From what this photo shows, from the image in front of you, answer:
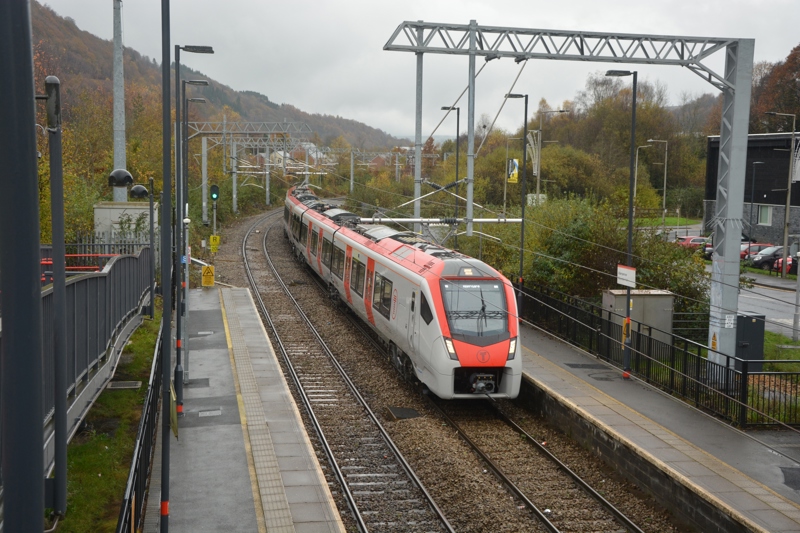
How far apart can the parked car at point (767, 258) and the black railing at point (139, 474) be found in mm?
39029

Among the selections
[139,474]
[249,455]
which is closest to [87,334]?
[139,474]

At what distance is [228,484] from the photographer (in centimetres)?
1224

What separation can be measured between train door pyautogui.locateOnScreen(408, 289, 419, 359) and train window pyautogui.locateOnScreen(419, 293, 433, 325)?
240 millimetres

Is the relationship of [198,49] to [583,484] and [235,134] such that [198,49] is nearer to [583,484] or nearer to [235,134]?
[583,484]

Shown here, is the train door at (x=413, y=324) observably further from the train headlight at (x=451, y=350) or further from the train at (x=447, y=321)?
the train headlight at (x=451, y=350)

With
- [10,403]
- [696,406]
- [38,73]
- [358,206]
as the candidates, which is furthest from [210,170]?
[10,403]

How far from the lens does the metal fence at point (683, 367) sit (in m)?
15.3

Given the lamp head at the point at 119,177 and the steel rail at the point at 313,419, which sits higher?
the lamp head at the point at 119,177

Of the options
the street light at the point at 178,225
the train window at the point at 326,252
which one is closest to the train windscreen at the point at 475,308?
the street light at the point at 178,225

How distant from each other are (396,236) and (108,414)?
10.4 meters

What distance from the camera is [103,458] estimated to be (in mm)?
12438

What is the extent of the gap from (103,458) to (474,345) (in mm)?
7510

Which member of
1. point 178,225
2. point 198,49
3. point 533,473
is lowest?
point 533,473

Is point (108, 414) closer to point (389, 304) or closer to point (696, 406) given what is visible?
point (389, 304)
